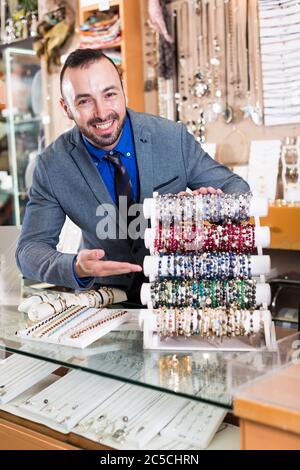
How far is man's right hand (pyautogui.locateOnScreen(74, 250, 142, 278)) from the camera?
1594 millimetres

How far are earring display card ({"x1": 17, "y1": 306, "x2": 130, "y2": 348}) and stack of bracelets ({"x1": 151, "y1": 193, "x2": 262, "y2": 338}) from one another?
170 millimetres

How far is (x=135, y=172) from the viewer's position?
7.54 feet

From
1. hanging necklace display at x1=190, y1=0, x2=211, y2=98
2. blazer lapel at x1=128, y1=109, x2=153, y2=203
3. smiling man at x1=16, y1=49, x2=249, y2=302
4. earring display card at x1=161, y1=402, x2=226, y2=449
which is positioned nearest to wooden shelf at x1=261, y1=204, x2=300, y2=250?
hanging necklace display at x1=190, y1=0, x2=211, y2=98

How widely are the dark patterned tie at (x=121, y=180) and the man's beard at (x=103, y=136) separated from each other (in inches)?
4.0

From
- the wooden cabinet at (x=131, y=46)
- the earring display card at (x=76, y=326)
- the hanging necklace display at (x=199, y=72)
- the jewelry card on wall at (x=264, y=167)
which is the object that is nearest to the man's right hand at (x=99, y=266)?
the earring display card at (x=76, y=326)

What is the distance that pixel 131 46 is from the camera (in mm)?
4820

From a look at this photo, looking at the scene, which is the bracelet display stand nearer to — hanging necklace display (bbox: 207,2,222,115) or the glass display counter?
the glass display counter

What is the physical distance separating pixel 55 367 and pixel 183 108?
3208mm

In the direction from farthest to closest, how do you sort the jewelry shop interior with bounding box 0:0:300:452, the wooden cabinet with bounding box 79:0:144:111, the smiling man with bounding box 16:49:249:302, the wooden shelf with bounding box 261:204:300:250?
the wooden cabinet with bounding box 79:0:144:111 → the wooden shelf with bounding box 261:204:300:250 → the smiling man with bounding box 16:49:249:302 → the jewelry shop interior with bounding box 0:0:300:452

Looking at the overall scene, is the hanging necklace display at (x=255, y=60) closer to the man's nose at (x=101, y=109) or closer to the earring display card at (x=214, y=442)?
the man's nose at (x=101, y=109)

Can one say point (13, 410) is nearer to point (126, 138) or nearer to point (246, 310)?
point (246, 310)

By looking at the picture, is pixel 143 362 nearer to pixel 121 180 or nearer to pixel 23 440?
pixel 23 440
